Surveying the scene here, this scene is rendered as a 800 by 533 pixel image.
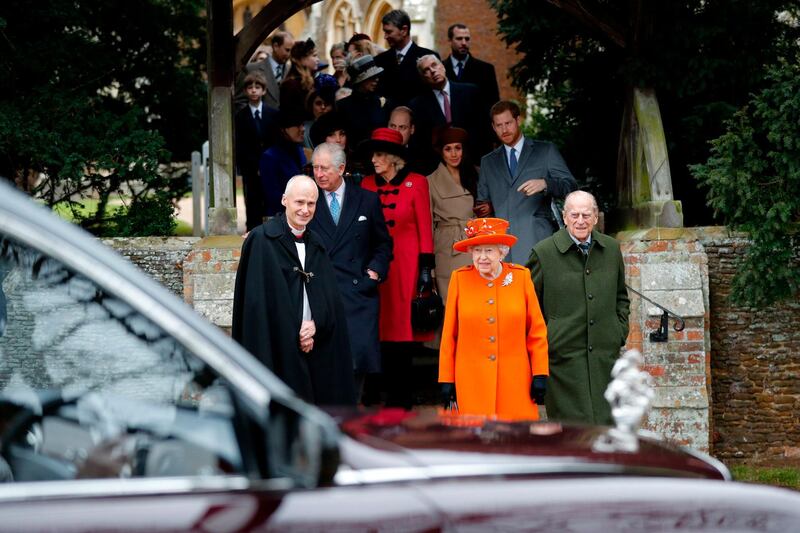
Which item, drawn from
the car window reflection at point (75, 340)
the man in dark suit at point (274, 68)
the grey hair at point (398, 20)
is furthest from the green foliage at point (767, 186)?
the car window reflection at point (75, 340)

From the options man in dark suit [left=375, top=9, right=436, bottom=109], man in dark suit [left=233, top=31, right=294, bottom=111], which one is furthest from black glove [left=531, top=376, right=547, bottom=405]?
man in dark suit [left=233, top=31, right=294, bottom=111]

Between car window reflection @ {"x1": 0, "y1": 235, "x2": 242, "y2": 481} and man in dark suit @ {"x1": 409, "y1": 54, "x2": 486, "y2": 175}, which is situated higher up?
man in dark suit @ {"x1": 409, "y1": 54, "x2": 486, "y2": 175}

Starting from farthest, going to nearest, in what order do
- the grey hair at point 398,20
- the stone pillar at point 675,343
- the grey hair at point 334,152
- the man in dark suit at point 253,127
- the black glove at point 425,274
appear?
the man in dark suit at point 253,127, the grey hair at point 398,20, the stone pillar at point 675,343, the black glove at point 425,274, the grey hair at point 334,152

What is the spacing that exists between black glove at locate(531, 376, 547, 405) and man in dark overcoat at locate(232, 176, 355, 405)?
1.02 meters

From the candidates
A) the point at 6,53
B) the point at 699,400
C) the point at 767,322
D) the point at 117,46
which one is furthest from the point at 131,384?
the point at 117,46

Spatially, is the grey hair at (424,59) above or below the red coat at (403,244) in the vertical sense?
above

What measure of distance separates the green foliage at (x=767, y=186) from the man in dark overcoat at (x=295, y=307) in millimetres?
3931

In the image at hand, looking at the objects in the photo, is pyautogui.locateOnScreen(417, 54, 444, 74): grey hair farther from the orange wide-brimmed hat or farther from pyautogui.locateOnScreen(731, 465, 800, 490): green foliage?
pyautogui.locateOnScreen(731, 465, 800, 490): green foliage

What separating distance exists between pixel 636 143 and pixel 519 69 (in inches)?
131

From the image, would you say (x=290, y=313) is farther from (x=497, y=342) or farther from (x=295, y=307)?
(x=497, y=342)

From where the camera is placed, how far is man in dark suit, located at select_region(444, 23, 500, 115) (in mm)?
12117

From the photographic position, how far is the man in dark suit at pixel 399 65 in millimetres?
11641

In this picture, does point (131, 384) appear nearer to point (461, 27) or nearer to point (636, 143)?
point (636, 143)

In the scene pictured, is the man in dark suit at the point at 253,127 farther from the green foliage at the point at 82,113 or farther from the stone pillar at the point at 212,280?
the stone pillar at the point at 212,280
